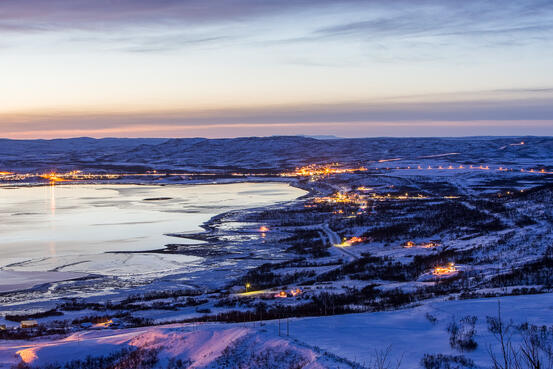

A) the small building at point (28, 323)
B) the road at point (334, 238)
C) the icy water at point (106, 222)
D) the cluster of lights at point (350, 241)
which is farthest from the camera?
the cluster of lights at point (350, 241)

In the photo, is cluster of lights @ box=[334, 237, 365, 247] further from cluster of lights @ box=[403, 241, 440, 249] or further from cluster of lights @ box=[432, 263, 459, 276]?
cluster of lights @ box=[432, 263, 459, 276]

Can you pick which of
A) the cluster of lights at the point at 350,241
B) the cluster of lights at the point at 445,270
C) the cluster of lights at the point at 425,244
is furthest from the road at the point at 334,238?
the cluster of lights at the point at 445,270

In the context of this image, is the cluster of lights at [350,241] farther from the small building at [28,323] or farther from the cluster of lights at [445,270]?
the small building at [28,323]

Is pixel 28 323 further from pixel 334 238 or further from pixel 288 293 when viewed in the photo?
pixel 334 238

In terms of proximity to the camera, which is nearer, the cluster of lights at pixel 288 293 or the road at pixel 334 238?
the cluster of lights at pixel 288 293

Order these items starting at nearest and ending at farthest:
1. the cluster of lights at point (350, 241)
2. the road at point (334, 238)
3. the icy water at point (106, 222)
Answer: the icy water at point (106, 222) → the road at point (334, 238) → the cluster of lights at point (350, 241)

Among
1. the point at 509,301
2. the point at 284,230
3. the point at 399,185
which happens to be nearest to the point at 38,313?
the point at 509,301

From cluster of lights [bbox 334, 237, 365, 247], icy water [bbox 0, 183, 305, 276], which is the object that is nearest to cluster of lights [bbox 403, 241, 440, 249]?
cluster of lights [bbox 334, 237, 365, 247]

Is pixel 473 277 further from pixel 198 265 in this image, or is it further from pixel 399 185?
pixel 399 185
